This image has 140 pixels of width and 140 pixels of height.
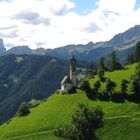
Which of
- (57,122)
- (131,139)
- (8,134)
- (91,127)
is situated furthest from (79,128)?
(8,134)

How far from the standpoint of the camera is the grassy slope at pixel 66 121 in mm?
153750

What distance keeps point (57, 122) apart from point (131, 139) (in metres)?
37.5

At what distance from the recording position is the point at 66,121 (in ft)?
567

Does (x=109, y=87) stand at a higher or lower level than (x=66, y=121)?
higher

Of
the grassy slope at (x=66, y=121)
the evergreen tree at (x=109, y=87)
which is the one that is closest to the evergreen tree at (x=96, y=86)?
the grassy slope at (x=66, y=121)

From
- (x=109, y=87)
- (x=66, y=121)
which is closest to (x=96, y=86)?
(x=109, y=87)

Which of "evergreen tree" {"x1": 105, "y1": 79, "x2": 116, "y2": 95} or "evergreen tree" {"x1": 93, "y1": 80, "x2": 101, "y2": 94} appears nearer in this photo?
"evergreen tree" {"x1": 105, "y1": 79, "x2": 116, "y2": 95}

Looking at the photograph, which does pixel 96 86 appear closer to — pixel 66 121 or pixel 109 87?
pixel 109 87

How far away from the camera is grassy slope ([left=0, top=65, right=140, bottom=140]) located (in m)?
154

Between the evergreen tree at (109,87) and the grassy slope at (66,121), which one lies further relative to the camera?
the evergreen tree at (109,87)

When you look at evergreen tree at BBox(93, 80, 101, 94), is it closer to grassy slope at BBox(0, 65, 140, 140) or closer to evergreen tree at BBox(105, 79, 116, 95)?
→ grassy slope at BBox(0, 65, 140, 140)

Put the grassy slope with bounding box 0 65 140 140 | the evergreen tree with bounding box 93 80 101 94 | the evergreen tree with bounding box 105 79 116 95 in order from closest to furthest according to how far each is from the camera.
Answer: the grassy slope with bounding box 0 65 140 140, the evergreen tree with bounding box 105 79 116 95, the evergreen tree with bounding box 93 80 101 94

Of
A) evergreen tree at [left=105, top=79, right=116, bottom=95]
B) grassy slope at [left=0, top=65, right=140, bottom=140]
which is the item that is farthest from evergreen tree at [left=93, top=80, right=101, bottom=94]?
evergreen tree at [left=105, top=79, right=116, bottom=95]

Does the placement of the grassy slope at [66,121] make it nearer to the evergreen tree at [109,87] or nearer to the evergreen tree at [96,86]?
the evergreen tree at [96,86]
